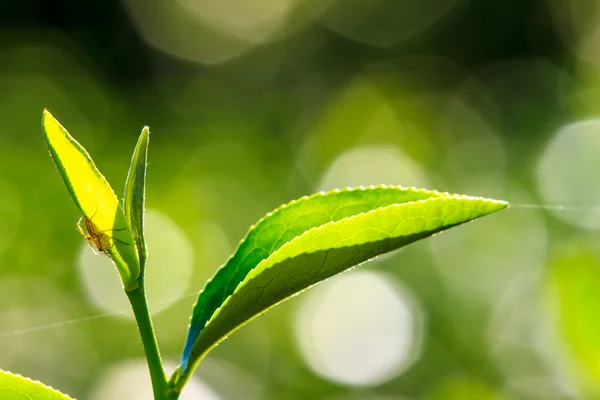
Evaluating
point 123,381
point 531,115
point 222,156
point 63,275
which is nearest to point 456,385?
point 123,381

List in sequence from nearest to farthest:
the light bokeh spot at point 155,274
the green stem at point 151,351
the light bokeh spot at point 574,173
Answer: the green stem at point 151,351, the light bokeh spot at point 155,274, the light bokeh spot at point 574,173

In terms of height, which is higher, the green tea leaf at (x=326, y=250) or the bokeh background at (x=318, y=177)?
the bokeh background at (x=318, y=177)

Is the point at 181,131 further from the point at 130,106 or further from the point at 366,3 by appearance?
the point at 366,3

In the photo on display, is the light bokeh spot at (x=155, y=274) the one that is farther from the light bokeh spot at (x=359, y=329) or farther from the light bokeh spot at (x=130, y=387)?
the light bokeh spot at (x=359, y=329)

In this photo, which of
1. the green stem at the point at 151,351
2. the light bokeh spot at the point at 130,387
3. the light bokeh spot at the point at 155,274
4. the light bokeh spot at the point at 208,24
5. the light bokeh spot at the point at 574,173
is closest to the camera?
the green stem at the point at 151,351

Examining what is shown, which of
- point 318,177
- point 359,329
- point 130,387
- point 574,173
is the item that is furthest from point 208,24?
point 130,387

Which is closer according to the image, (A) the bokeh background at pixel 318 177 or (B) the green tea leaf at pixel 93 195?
(B) the green tea leaf at pixel 93 195

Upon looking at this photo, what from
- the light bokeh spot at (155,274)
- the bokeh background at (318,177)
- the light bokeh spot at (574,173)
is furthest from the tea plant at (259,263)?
the light bokeh spot at (574,173)

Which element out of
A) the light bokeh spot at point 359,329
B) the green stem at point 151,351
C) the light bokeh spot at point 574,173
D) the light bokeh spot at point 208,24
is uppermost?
the light bokeh spot at point 208,24
